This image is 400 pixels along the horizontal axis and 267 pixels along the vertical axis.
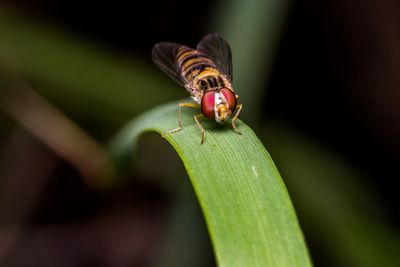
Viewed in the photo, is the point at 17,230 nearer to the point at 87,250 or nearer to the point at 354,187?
the point at 87,250

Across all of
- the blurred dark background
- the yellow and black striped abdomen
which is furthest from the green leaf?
the blurred dark background

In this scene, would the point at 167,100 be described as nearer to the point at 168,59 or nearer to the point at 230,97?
the point at 168,59

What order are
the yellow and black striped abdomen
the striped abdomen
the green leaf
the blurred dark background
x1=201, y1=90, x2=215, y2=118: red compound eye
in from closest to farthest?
the green leaf, x1=201, y1=90, x2=215, y2=118: red compound eye, the striped abdomen, the yellow and black striped abdomen, the blurred dark background

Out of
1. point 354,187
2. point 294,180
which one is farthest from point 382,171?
point 294,180

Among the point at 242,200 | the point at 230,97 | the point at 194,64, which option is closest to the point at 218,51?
the point at 194,64

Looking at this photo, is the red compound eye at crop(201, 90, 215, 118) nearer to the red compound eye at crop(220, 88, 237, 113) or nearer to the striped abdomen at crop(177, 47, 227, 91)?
the red compound eye at crop(220, 88, 237, 113)

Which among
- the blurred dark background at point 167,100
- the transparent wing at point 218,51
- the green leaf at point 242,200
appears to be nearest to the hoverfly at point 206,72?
the transparent wing at point 218,51

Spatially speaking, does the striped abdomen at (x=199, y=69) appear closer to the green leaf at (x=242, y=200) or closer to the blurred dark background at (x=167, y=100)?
the green leaf at (x=242, y=200)
